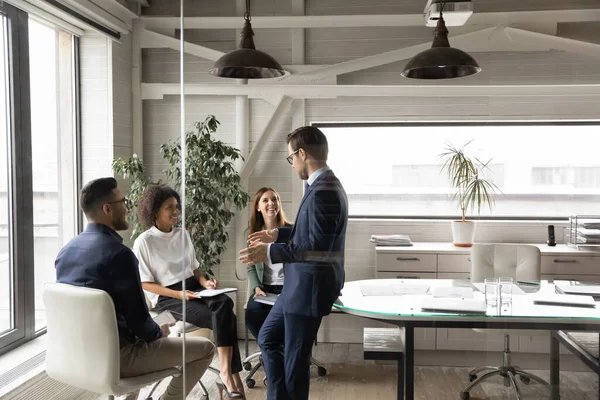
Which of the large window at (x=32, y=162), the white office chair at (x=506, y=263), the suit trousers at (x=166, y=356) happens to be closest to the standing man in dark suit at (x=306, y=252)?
the suit trousers at (x=166, y=356)

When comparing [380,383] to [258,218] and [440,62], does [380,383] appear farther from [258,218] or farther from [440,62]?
[440,62]

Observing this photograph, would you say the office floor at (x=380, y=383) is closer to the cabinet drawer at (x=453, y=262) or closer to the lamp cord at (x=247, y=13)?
the cabinet drawer at (x=453, y=262)

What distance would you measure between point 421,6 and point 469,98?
0.86ft

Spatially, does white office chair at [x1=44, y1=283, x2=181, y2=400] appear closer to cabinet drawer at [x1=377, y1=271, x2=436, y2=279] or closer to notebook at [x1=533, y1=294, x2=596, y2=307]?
cabinet drawer at [x1=377, y1=271, x2=436, y2=279]

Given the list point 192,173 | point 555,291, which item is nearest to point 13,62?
point 192,173

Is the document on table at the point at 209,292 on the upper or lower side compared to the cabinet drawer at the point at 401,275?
lower

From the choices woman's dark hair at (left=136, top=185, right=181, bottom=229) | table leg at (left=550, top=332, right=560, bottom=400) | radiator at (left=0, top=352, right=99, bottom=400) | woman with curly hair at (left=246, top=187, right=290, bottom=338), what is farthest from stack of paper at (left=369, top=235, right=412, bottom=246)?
radiator at (left=0, top=352, right=99, bottom=400)

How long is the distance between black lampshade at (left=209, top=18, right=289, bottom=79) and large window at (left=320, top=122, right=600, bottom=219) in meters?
0.21

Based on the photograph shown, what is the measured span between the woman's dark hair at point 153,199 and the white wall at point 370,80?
0.48 feet

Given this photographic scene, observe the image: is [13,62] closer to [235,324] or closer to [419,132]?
[235,324]

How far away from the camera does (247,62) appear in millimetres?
1279

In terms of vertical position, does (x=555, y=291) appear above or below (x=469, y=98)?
below

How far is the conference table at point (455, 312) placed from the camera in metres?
1.31

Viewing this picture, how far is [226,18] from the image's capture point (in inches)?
51.4
